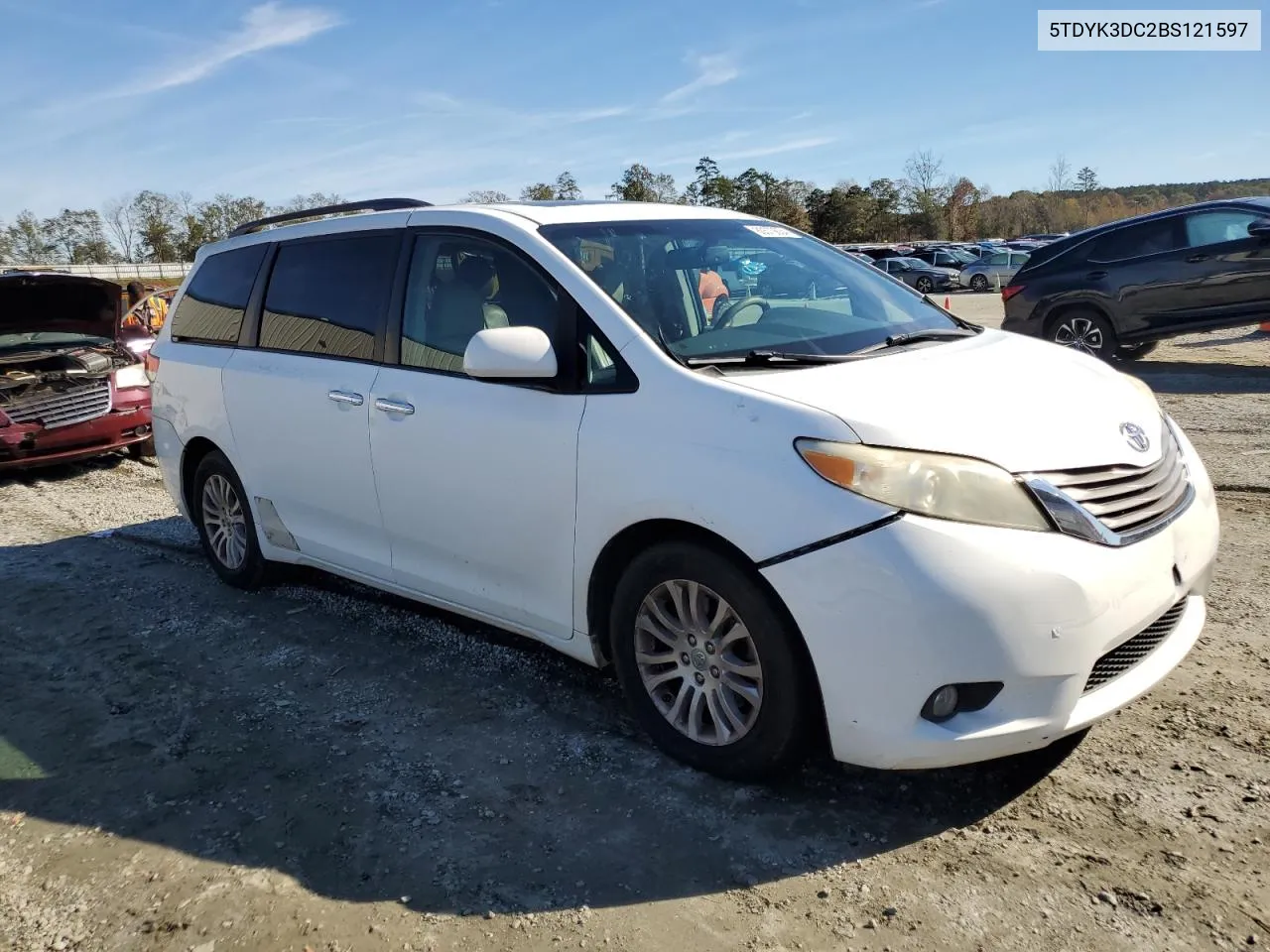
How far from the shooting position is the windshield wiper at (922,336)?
11.6 ft

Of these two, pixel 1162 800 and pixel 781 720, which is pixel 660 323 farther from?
pixel 1162 800

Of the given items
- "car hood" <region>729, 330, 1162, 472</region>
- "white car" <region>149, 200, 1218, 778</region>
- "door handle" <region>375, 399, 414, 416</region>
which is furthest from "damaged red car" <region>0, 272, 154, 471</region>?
"car hood" <region>729, 330, 1162, 472</region>

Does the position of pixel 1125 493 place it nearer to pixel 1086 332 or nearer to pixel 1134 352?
pixel 1086 332

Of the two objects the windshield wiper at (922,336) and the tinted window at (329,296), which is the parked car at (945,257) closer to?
the windshield wiper at (922,336)

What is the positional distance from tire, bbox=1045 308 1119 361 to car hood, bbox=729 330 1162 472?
839 cm

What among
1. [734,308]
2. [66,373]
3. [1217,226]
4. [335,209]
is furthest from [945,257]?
[734,308]

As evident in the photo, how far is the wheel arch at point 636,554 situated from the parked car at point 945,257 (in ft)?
126

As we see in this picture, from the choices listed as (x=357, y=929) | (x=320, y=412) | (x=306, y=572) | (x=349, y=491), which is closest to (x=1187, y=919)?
(x=357, y=929)

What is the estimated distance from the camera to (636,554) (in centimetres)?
324

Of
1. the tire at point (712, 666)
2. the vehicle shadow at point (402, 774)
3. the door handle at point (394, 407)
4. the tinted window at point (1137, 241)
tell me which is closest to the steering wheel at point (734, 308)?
the tire at point (712, 666)

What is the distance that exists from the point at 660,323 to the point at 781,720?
1347mm

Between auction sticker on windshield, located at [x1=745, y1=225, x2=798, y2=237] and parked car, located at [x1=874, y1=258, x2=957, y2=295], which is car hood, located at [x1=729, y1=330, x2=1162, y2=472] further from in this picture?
parked car, located at [x1=874, y1=258, x2=957, y2=295]

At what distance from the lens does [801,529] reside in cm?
274

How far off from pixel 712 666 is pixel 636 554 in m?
0.43
